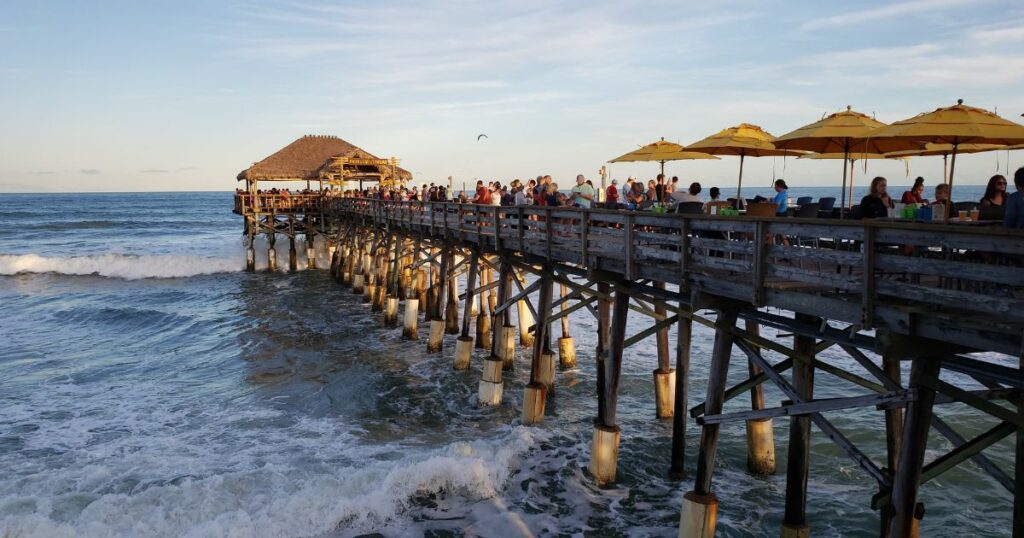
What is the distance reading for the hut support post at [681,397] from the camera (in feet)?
29.6

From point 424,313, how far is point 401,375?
6.46 m

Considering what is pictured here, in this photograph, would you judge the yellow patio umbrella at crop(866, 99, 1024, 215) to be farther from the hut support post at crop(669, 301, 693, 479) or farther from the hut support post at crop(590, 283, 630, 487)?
the hut support post at crop(590, 283, 630, 487)

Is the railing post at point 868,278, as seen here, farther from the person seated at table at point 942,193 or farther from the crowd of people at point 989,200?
the person seated at table at point 942,193

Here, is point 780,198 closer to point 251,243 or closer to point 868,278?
point 868,278

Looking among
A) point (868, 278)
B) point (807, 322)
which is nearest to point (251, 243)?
point (807, 322)

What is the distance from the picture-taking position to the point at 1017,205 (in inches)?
216

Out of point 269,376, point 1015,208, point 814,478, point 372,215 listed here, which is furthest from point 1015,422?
point 372,215

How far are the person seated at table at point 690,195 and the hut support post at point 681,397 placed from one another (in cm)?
206

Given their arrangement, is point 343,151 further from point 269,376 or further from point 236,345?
point 269,376

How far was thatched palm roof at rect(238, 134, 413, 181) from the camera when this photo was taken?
117 feet

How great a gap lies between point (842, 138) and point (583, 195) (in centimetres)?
508

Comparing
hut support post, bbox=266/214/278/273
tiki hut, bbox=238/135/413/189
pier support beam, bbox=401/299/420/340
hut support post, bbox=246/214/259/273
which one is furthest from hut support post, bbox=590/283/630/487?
hut support post, bbox=246/214/259/273

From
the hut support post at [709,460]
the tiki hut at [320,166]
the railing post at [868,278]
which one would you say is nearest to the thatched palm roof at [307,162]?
the tiki hut at [320,166]

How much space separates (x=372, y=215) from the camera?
24.9 meters
